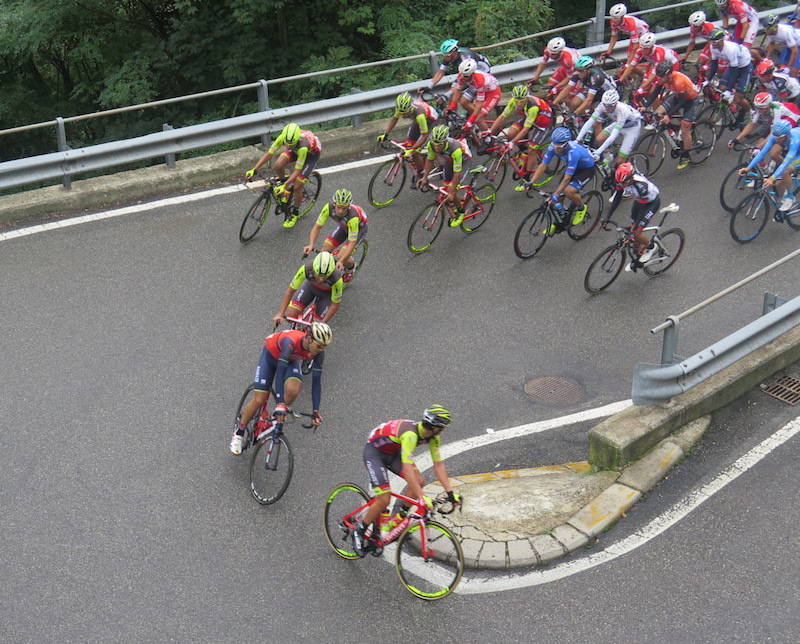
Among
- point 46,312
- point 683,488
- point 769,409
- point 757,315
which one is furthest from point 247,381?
point 757,315

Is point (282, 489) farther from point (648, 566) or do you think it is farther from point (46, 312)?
point (46, 312)

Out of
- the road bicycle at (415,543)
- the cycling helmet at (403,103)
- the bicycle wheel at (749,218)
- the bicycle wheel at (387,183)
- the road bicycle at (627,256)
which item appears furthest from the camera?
the bicycle wheel at (387,183)

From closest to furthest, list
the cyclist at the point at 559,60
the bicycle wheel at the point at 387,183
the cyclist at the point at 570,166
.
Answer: the cyclist at the point at 570,166, the bicycle wheel at the point at 387,183, the cyclist at the point at 559,60

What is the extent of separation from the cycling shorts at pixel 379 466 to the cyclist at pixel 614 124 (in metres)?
7.24

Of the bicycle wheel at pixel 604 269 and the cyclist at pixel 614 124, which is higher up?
the cyclist at pixel 614 124

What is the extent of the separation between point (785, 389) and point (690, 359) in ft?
5.13

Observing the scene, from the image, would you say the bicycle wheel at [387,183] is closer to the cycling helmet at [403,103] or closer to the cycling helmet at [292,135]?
the cycling helmet at [403,103]

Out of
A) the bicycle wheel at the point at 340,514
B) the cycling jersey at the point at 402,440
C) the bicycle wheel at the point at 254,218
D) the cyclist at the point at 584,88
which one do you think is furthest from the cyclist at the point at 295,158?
the cycling jersey at the point at 402,440

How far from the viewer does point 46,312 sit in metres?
11.3

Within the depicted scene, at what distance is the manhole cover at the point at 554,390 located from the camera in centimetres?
1018

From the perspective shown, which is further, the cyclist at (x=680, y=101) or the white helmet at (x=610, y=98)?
the cyclist at (x=680, y=101)

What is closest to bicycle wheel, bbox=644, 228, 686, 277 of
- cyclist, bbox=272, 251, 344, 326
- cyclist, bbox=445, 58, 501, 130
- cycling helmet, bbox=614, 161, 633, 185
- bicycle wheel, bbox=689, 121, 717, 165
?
cycling helmet, bbox=614, 161, 633, 185

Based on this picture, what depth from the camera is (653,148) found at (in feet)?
51.1

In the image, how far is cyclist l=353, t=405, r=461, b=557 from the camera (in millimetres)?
7531
